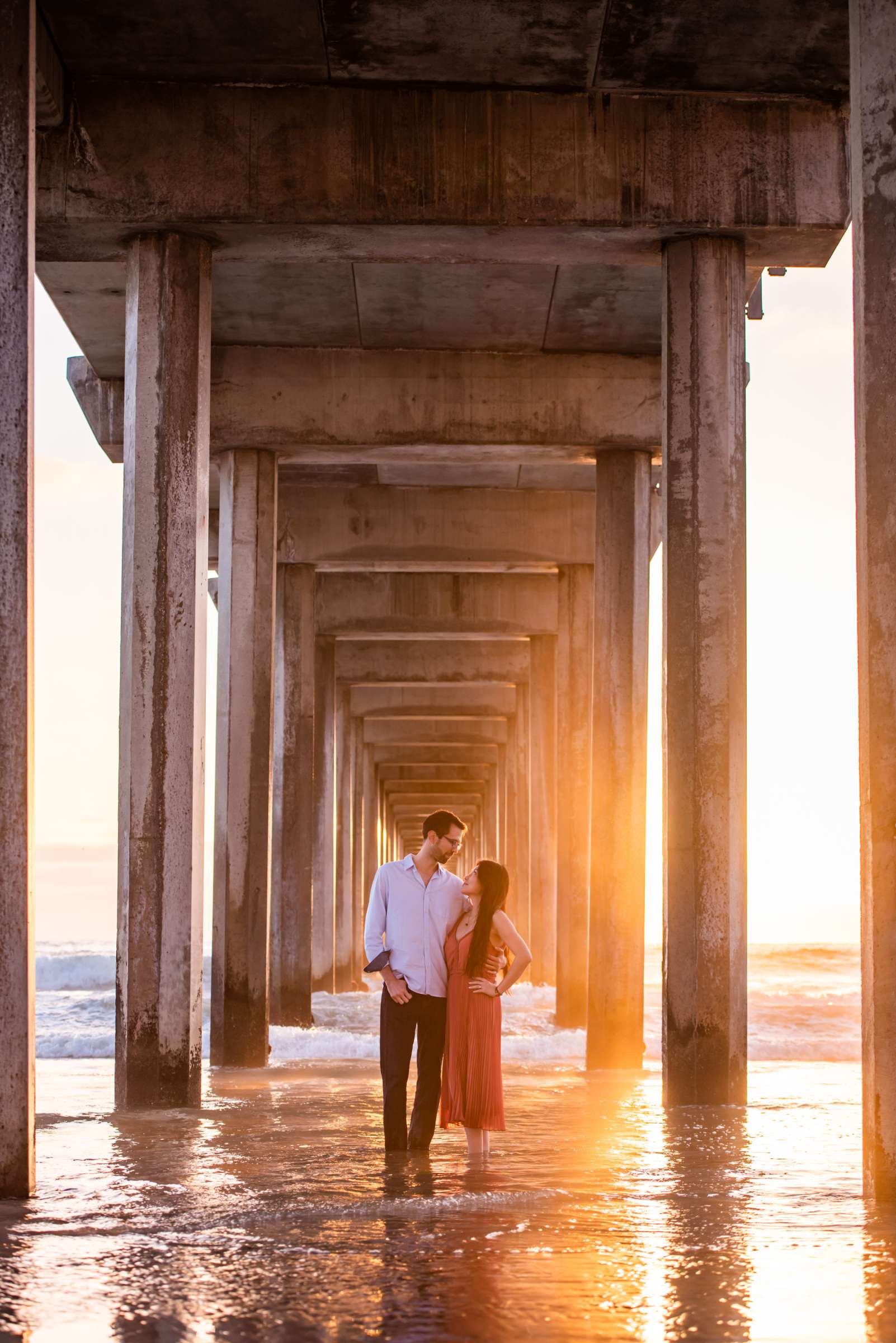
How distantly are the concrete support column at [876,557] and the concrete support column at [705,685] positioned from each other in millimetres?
4554

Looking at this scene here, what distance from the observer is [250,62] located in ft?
34.3

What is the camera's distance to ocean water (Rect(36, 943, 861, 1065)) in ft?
A: 55.0

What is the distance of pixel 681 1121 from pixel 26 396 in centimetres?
565

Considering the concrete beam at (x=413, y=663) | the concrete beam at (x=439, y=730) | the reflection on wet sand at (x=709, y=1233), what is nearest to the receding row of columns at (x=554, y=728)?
the concrete beam at (x=413, y=663)

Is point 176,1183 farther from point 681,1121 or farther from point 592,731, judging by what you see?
point 592,731

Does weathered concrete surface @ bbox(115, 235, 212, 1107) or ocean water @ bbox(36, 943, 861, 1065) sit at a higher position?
weathered concrete surface @ bbox(115, 235, 212, 1107)

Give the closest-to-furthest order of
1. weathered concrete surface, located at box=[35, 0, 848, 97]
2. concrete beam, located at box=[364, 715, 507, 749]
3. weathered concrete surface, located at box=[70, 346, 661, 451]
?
1. weathered concrete surface, located at box=[35, 0, 848, 97]
2. weathered concrete surface, located at box=[70, 346, 661, 451]
3. concrete beam, located at box=[364, 715, 507, 749]

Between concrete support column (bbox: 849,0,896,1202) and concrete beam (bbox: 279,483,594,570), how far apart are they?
13.5 meters

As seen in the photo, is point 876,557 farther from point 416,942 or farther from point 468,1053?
point 468,1053

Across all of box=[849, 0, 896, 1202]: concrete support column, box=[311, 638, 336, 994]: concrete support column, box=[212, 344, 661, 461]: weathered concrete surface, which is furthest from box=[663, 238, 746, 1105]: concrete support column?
box=[311, 638, 336, 994]: concrete support column

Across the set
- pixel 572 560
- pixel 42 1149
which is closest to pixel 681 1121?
pixel 42 1149

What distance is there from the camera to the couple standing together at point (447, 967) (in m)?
6.96

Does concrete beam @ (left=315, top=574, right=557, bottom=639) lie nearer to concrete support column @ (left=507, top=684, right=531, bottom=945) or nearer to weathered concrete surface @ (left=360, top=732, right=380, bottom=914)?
concrete support column @ (left=507, top=684, right=531, bottom=945)

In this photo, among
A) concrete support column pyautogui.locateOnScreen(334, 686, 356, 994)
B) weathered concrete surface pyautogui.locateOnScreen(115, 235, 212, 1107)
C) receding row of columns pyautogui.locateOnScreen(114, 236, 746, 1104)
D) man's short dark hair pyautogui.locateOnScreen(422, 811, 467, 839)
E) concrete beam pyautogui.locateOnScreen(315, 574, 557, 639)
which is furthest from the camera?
concrete support column pyautogui.locateOnScreen(334, 686, 356, 994)
